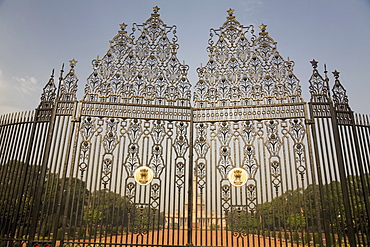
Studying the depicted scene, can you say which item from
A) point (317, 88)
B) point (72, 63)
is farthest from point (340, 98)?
point (72, 63)

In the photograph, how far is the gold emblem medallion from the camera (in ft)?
20.4

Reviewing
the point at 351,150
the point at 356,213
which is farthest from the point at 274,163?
the point at 356,213

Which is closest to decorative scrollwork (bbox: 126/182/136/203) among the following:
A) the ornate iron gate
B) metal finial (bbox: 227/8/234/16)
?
the ornate iron gate

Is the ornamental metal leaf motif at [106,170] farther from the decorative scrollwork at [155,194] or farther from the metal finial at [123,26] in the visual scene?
the metal finial at [123,26]

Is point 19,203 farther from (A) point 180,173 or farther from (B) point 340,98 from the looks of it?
(B) point 340,98

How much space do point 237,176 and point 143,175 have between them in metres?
1.98

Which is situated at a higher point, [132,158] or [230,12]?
[230,12]

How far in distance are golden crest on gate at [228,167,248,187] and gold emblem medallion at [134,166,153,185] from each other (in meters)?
1.68

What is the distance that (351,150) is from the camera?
6172 mm

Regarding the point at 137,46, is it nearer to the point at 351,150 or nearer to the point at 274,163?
the point at 274,163

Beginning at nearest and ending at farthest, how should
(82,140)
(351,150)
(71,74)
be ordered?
(351,150), (82,140), (71,74)

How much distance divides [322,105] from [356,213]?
2.41m

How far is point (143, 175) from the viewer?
6.27m

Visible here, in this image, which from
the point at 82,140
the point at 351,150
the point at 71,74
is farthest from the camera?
the point at 71,74
